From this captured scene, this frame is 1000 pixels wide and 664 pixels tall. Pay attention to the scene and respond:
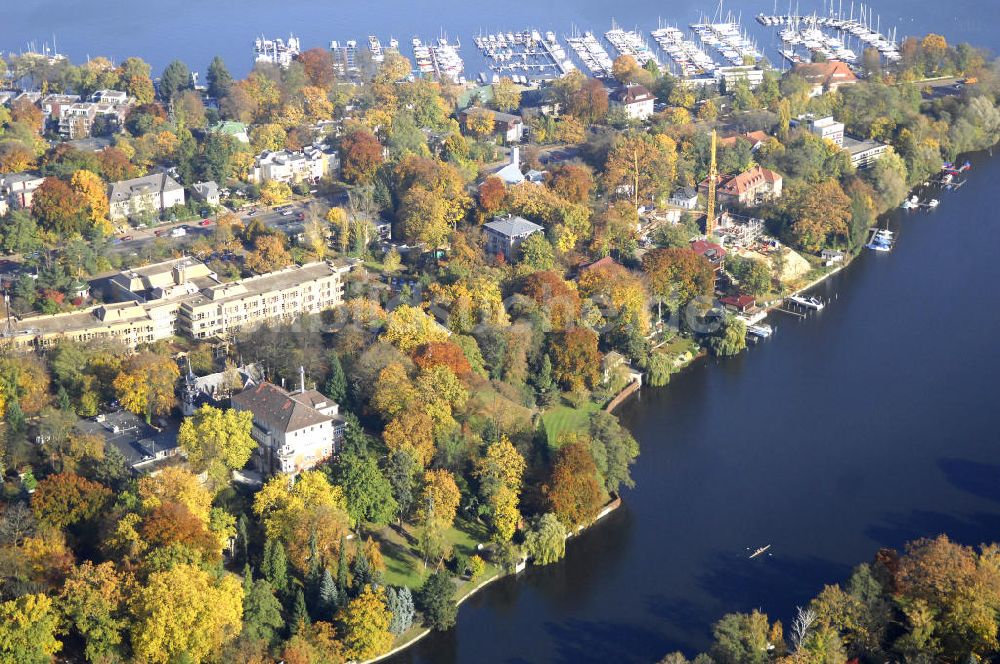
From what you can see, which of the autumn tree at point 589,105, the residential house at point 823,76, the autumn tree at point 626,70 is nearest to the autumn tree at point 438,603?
the autumn tree at point 589,105

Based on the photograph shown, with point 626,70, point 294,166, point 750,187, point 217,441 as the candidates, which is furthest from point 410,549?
point 626,70

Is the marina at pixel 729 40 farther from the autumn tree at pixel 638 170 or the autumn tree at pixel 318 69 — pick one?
the autumn tree at pixel 318 69

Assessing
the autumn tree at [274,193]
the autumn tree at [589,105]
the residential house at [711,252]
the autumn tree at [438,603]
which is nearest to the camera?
the autumn tree at [438,603]

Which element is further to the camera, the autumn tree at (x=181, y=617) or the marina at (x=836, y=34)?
the marina at (x=836, y=34)

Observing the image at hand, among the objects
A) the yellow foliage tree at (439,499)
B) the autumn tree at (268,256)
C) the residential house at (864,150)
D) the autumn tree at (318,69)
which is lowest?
the yellow foliage tree at (439,499)

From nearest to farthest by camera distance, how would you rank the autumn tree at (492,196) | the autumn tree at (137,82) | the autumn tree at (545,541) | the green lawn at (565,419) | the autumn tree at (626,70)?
the autumn tree at (545,541) < the green lawn at (565,419) < the autumn tree at (492,196) < the autumn tree at (137,82) < the autumn tree at (626,70)

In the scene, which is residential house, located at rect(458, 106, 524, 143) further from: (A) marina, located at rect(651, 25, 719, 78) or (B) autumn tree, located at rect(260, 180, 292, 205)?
(A) marina, located at rect(651, 25, 719, 78)

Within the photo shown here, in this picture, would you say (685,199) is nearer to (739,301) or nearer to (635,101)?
(739,301)
